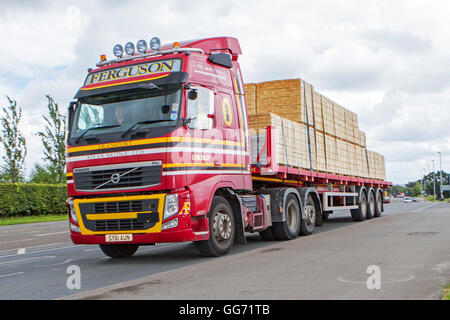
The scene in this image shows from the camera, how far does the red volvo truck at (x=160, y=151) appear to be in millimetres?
8742

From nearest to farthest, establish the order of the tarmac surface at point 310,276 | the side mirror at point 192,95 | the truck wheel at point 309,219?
1. the tarmac surface at point 310,276
2. the side mirror at point 192,95
3. the truck wheel at point 309,219

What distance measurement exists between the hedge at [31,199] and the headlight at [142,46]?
2029 centimetres

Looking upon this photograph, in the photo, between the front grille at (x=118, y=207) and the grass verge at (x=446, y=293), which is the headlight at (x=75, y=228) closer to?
the front grille at (x=118, y=207)

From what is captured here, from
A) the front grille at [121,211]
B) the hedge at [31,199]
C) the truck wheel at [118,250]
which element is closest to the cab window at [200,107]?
the front grille at [121,211]

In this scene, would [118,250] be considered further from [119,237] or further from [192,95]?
[192,95]

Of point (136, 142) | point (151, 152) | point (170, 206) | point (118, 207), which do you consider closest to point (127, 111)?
point (136, 142)

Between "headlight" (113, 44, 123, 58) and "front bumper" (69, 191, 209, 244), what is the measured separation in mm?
2916

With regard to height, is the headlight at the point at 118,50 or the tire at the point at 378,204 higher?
the headlight at the point at 118,50

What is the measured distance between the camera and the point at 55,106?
3581cm

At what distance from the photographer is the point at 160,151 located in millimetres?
8633

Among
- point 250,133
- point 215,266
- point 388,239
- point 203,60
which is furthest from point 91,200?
point 388,239
